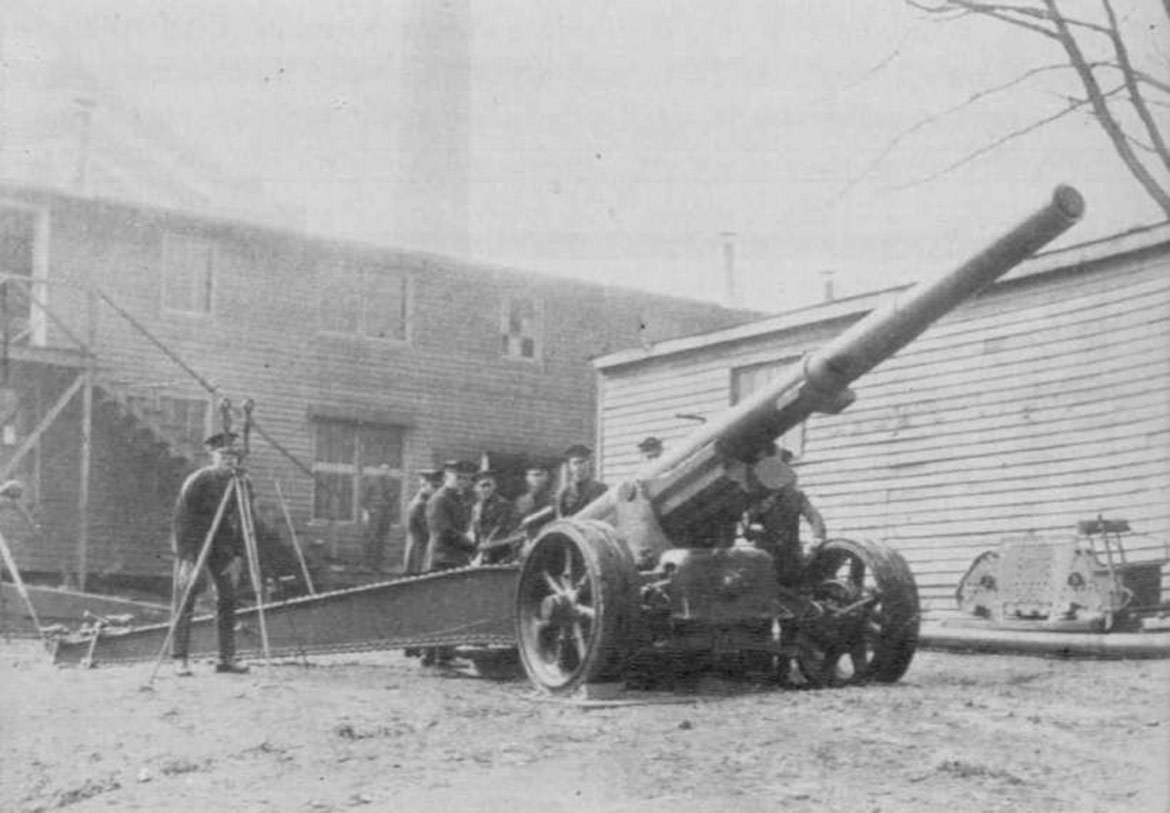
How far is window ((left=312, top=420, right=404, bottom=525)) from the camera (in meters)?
23.8

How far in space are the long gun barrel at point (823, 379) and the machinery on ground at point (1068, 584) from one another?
4302 millimetres

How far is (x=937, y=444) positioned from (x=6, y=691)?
9.59 m

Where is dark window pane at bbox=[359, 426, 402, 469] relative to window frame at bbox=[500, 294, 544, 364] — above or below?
below

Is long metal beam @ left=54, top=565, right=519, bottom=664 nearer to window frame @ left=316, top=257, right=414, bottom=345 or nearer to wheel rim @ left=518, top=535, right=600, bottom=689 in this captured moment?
wheel rim @ left=518, top=535, right=600, bottom=689

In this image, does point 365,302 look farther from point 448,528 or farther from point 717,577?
point 717,577

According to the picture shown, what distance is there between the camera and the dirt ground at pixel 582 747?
5930mm

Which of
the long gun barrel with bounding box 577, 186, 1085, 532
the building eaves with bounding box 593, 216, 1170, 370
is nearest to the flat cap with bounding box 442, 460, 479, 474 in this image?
the long gun barrel with bounding box 577, 186, 1085, 532

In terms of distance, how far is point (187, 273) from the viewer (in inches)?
904

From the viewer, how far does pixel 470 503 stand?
13.1 metres

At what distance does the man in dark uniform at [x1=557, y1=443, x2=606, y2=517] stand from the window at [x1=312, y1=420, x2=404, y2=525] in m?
13.0

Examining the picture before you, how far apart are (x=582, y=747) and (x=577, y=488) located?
425 centimetres

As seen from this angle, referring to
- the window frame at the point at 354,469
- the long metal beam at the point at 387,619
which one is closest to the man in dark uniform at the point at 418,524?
the long metal beam at the point at 387,619

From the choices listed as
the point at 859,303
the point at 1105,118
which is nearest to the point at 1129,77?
the point at 1105,118

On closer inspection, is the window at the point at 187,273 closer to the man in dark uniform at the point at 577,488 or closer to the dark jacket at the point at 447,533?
the dark jacket at the point at 447,533
